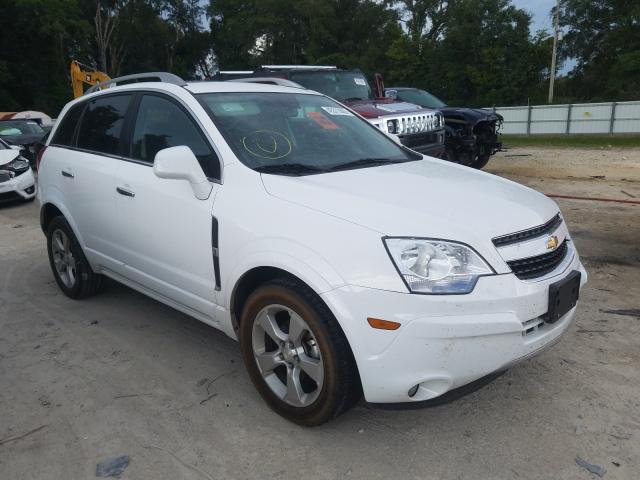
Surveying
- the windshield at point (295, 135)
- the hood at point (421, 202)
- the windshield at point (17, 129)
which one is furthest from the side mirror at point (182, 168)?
the windshield at point (17, 129)

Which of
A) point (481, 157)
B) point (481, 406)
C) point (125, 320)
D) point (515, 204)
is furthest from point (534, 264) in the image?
point (481, 157)

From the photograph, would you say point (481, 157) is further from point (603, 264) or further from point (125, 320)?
point (125, 320)

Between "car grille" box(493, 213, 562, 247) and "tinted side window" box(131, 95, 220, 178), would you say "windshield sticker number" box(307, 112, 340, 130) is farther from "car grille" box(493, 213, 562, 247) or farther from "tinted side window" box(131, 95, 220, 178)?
"car grille" box(493, 213, 562, 247)

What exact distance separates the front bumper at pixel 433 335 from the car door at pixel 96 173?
2241 millimetres

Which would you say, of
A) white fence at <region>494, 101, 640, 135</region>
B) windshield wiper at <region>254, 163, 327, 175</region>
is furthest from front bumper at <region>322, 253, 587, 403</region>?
white fence at <region>494, 101, 640, 135</region>

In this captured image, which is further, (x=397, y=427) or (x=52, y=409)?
(x=52, y=409)

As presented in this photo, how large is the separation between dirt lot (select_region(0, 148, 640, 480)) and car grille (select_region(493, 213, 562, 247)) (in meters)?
0.97

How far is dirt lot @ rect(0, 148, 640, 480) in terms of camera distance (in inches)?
100

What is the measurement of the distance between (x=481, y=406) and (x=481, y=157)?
375 inches

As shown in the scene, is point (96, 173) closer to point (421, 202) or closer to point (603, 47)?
point (421, 202)

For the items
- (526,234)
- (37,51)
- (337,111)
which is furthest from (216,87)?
(37,51)

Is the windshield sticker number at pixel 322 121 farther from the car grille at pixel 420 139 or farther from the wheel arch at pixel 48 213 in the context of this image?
the car grille at pixel 420 139

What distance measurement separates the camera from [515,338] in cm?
243

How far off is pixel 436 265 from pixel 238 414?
141cm
